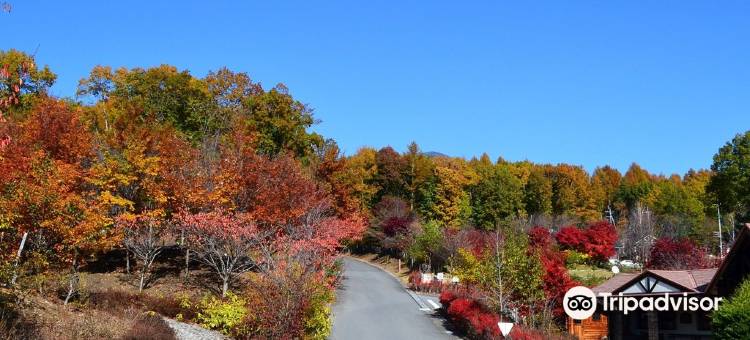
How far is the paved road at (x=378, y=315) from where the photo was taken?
2608 centimetres

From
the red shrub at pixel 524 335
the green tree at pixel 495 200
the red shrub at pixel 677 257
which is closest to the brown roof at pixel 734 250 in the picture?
the red shrub at pixel 524 335

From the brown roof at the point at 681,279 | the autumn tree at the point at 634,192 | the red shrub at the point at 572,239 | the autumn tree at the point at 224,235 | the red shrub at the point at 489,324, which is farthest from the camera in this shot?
the autumn tree at the point at 634,192

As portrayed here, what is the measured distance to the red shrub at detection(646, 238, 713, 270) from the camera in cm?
4106

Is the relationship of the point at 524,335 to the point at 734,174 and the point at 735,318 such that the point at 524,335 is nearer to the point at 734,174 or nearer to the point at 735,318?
the point at 735,318

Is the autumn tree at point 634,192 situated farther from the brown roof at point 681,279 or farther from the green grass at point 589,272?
the brown roof at point 681,279

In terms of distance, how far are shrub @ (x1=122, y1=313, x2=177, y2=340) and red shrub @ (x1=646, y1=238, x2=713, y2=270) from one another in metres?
34.5

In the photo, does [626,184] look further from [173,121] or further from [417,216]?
[173,121]

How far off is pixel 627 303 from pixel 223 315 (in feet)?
50.5

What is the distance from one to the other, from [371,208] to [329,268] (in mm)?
36138

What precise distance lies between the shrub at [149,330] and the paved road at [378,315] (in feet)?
27.0

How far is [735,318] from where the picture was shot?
13.2 metres

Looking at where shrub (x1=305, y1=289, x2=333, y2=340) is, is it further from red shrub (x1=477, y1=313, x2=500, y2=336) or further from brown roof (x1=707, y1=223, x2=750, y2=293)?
brown roof (x1=707, y1=223, x2=750, y2=293)

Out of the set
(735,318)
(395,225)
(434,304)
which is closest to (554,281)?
(434,304)

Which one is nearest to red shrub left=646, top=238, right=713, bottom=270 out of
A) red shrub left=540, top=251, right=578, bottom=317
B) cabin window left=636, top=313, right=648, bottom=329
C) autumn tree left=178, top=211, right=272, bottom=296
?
cabin window left=636, top=313, right=648, bottom=329
